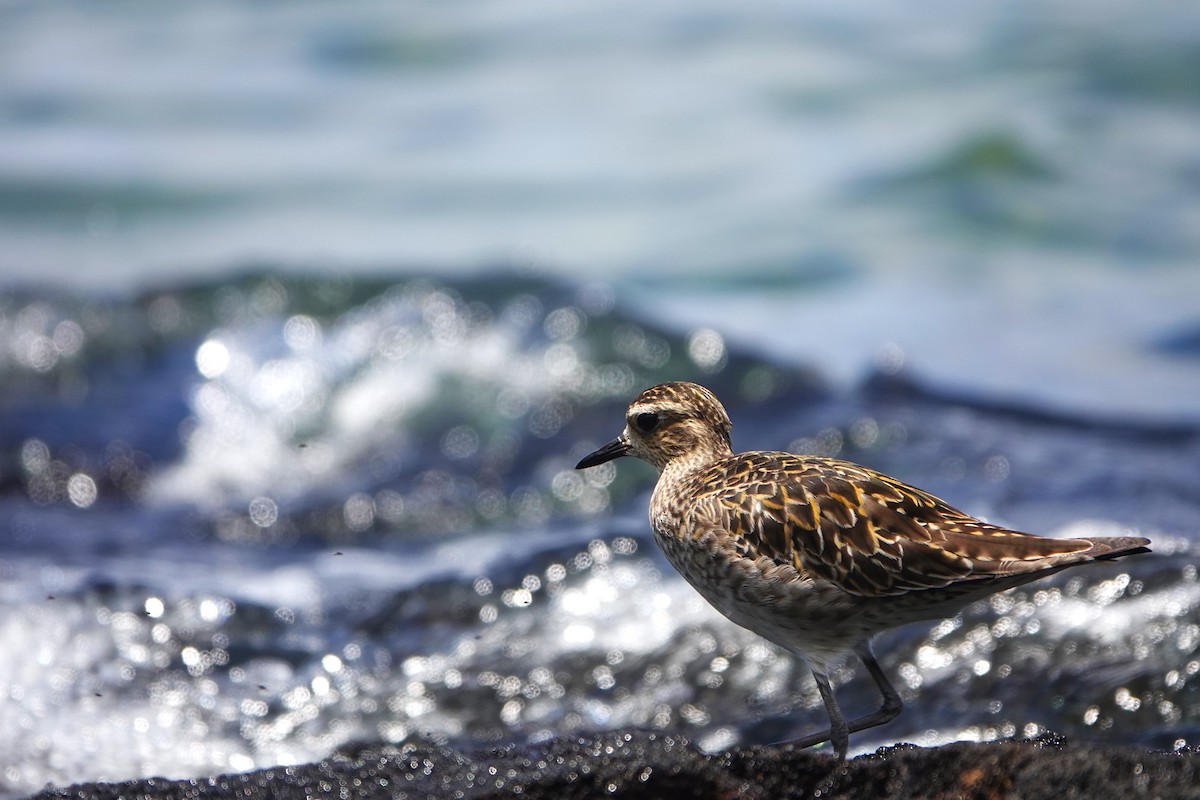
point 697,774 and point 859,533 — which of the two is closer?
point 697,774

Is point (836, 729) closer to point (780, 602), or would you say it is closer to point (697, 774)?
point (780, 602)

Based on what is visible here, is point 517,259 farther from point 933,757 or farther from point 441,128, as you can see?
point 933,757

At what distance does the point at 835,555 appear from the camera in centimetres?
523

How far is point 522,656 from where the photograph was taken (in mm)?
7707

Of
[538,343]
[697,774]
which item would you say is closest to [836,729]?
[697,774]

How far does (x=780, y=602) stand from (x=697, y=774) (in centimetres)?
110

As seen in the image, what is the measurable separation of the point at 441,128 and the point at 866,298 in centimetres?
807

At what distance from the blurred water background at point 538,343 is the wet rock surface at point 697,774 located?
1997 millimetres

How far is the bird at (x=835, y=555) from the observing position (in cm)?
509

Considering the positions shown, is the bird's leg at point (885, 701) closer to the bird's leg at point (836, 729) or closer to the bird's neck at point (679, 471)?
the bird's leg at point (836, 729)

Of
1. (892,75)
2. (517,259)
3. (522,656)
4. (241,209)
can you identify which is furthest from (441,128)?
(522,656)

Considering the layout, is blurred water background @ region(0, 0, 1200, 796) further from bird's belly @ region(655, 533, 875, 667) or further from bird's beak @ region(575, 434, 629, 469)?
bird's beak @ region(575, 434, 629, 469)

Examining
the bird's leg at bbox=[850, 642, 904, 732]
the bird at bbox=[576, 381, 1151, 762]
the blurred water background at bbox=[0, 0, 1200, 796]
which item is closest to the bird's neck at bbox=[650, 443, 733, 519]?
the bird at bbox=[576, 381, 1151, 762]

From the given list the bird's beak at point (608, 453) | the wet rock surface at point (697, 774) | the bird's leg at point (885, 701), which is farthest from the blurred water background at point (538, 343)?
the wet rock surface at point (697, 774)
